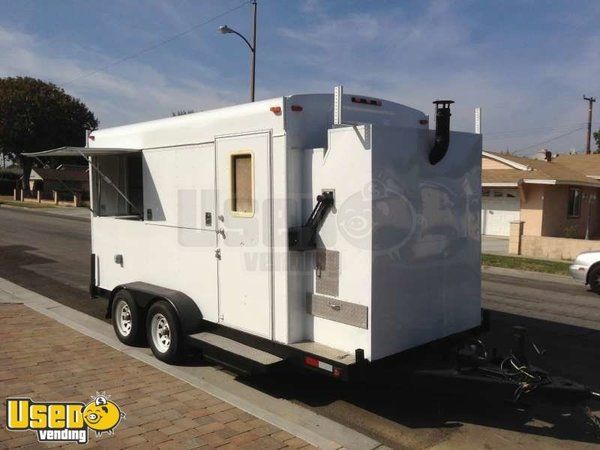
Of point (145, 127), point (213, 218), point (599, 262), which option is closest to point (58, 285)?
point (145, 127)

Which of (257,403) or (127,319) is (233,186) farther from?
(127,319)

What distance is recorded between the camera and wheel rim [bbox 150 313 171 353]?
20.7 feet

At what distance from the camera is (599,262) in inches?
459

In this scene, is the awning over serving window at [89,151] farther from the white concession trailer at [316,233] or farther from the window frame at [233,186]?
the window frame at [233,186]

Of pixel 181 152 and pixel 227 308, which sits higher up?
pixel 181 152

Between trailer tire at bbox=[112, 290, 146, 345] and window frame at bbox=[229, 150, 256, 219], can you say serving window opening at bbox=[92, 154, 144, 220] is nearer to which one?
trailer tire at bbox=[112, 290, 146, 345]

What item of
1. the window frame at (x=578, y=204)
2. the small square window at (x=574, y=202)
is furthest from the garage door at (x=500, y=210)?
the small square window at (x=574, y=202)

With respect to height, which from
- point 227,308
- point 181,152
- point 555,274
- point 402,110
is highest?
point 402,110

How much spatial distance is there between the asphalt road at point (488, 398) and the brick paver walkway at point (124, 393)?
82 centimetres

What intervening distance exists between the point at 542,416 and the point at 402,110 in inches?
134

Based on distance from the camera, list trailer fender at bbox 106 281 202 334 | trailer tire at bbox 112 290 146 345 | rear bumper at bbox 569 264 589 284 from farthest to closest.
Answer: rear bumper at bbox 569 264 589 284, trailer tire at bbox 112 290 146 345, trailer fender at bbox 106 281 202 334

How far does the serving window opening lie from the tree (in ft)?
151

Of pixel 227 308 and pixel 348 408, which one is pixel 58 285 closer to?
pixel 227 308

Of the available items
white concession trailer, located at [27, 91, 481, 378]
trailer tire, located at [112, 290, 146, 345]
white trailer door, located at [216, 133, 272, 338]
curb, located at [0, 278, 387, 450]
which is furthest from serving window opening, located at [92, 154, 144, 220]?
white trailer door, located at [216, 133, 272, 338]
